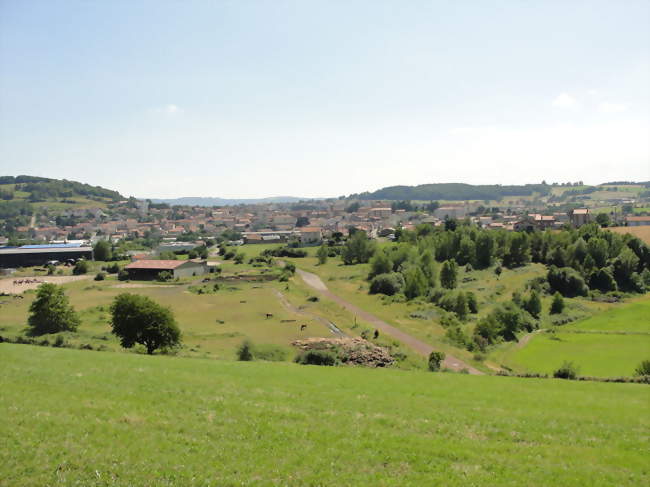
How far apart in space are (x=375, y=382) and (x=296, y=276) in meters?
58.1

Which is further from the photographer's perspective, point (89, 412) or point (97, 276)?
point (97, 276)

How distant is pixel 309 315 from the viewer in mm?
49781

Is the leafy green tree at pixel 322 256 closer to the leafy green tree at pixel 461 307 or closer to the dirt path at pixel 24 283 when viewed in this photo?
the dirt path at pixel 24 283

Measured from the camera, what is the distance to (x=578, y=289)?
6562cm

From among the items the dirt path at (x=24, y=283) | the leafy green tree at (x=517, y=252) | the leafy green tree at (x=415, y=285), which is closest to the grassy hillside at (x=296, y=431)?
the leafy green tree at (x=415, y=285)

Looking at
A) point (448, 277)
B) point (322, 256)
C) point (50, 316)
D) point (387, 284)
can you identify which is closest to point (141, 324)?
point (50, 316)

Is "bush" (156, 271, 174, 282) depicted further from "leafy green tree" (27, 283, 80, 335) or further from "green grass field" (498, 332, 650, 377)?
"green grass field" (498, 332, 650, 377)

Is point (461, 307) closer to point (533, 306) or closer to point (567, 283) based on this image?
point (533, 306)

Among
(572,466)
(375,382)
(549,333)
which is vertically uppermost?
(572,466)

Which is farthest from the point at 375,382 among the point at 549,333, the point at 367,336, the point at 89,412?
the point at 549,333

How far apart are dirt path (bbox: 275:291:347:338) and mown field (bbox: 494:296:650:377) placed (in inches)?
525

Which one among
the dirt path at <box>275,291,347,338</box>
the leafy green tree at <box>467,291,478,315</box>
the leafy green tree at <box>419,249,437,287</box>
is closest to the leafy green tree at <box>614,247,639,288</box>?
the leafy green tree at <box>419,249,437,287</box>

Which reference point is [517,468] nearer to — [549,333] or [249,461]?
[249,461]

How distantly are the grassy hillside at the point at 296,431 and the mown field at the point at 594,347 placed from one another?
16270mm
